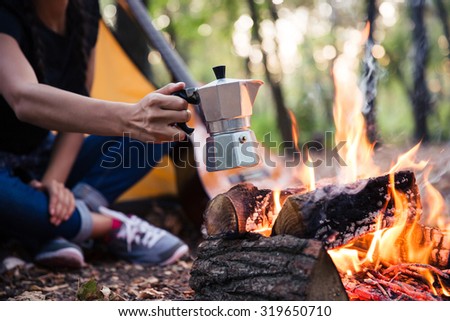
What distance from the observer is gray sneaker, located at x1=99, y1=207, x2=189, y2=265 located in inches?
97.7

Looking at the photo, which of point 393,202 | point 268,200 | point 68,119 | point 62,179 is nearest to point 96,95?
point 62,179

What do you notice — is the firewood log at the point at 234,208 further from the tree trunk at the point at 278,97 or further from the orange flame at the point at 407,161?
the tree trunk at the point at 278,97

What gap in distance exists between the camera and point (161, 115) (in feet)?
4.83

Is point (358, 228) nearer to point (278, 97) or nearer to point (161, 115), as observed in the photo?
point (161, 115)

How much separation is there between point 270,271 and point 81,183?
5.41ft

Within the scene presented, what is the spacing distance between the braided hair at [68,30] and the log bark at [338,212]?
1.18 m

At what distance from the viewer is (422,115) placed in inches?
285

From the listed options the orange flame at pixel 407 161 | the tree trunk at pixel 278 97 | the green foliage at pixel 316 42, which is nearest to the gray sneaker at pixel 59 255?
the orange flame at pixel 407 161

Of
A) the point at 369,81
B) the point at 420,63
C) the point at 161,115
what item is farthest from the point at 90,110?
the point at 420,63

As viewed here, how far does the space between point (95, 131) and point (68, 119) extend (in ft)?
0.29

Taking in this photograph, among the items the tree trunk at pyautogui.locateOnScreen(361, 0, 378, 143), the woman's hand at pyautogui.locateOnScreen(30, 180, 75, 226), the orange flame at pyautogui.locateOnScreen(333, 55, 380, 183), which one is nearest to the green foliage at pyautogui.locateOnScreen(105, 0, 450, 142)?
the tree trunk at pyautogui.locateOnScreen(361, 0, 378, 143)

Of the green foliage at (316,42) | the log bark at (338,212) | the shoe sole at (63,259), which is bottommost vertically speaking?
the shoe sole at (63,259)

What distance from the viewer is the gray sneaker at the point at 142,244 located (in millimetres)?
2480
